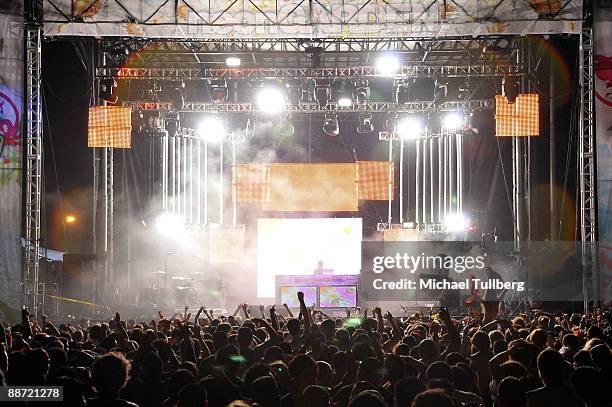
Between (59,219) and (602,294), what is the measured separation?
15.5m

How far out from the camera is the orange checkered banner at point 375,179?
26953 mm

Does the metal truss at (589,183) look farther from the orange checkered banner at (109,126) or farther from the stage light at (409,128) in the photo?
the orange checkered banner at (109,126)

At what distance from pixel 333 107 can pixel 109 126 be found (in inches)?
313

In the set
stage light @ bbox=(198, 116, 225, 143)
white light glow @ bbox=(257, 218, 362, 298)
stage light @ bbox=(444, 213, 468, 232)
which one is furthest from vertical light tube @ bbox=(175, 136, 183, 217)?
stage light @ bbox=(444, 213, 468, 232)

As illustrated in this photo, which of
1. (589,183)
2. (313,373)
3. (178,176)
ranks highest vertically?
(178,176)

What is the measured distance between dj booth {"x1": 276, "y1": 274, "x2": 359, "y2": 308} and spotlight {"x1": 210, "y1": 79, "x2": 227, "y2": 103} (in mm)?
5470

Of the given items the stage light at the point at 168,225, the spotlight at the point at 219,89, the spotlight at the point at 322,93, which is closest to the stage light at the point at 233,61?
the spotlight at the point at 219,89

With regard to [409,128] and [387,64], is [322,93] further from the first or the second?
[387,64]

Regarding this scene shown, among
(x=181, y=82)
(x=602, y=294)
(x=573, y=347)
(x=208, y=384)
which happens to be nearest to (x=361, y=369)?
(x=208, y=384)

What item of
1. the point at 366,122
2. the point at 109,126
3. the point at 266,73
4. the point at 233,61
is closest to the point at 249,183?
the point at 366,122

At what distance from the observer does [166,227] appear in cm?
2719

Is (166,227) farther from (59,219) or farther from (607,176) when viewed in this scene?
(607,176)

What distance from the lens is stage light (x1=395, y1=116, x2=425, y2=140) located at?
25141mm

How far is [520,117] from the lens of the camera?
60.2 ft
